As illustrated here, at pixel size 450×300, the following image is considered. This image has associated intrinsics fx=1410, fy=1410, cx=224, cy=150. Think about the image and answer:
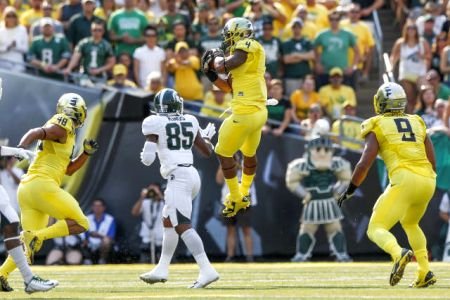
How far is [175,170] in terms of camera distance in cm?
1302

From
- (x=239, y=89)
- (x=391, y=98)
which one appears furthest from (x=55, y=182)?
(x=391, y=98)

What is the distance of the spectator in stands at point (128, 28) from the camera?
20.7m

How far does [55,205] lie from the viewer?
1367cm

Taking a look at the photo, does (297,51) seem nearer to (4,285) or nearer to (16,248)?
(4,285)

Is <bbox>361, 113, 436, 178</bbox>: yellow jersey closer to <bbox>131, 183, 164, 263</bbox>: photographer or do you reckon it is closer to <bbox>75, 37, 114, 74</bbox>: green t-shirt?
<bbox>131, 183, 164, 263</bbox>: photographer

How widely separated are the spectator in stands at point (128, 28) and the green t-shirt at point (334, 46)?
258 centimetres

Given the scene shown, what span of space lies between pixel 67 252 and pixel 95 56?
9.32 ft

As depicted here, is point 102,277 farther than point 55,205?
Yes

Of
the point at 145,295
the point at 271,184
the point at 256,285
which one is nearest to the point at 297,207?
the point at 271,184

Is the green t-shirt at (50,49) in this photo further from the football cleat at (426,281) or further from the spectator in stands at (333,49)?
the football cleat at (426,281)

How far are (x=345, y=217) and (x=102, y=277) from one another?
17.4 ft

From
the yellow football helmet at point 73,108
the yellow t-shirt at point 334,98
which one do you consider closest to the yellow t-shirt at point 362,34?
the yellow t-shirt at point 334,98

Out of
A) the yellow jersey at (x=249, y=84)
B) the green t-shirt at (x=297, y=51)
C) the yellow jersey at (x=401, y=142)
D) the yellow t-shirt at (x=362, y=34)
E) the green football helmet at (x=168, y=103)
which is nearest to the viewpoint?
the yellow jersey at (x=401, y=142)

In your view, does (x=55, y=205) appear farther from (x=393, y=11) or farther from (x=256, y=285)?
(x=393, y=11)
